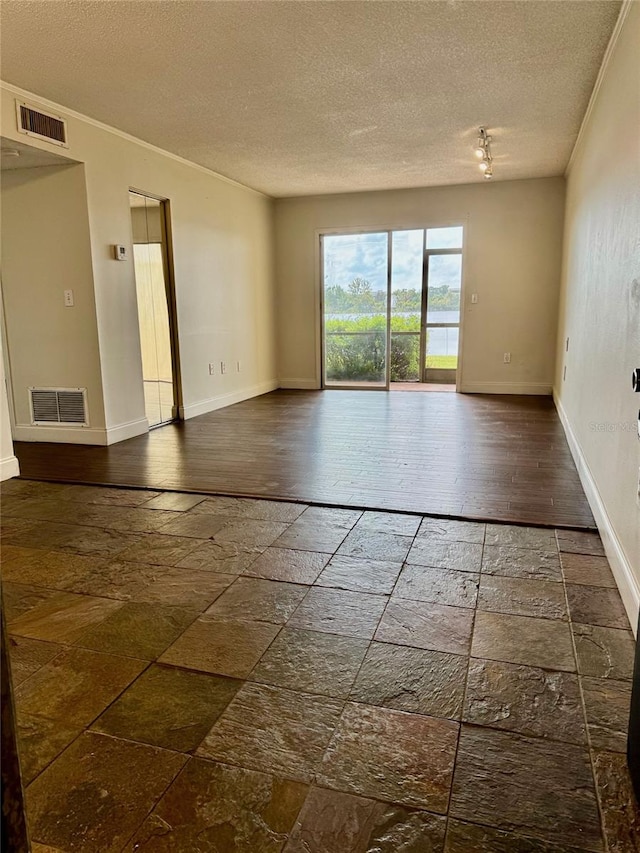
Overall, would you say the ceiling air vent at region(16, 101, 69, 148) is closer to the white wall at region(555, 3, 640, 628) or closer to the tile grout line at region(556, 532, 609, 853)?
the white wall at region(555, 3, 640, 628)

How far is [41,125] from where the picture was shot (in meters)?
3.89

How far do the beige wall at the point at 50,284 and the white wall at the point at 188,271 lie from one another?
0.26 ft

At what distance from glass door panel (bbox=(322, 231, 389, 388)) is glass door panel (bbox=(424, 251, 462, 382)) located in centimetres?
66

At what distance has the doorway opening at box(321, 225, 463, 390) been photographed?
24.7 ft

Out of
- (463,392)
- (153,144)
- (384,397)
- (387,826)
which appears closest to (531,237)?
(463,392)

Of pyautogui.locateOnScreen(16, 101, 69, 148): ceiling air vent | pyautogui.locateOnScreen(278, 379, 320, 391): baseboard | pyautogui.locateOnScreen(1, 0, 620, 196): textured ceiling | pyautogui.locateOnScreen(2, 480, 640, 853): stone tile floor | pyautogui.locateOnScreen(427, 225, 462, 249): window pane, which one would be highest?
pyautogui.locateOnScreen(1, 0, 620, 196): textured ceiling

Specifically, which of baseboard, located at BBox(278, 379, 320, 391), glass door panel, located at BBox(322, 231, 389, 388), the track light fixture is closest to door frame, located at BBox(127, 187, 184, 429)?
baseboard, located at BBox(278, 379, 320, 391)

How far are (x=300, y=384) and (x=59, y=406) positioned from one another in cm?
389

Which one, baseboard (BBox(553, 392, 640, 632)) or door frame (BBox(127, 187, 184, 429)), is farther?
door frame (BBox(127, 187, 184, 429))

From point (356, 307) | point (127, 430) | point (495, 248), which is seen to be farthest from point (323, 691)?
point (356, 307)

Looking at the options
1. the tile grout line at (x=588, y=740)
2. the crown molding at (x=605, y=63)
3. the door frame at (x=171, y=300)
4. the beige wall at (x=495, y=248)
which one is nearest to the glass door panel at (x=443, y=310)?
the beige wall at (x=495, y=248)

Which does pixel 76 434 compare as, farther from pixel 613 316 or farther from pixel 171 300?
pixel 613 316

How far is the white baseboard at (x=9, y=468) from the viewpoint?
3.70m

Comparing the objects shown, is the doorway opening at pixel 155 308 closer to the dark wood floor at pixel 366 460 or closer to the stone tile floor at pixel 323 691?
the dark wood floor at pixel 366 460
